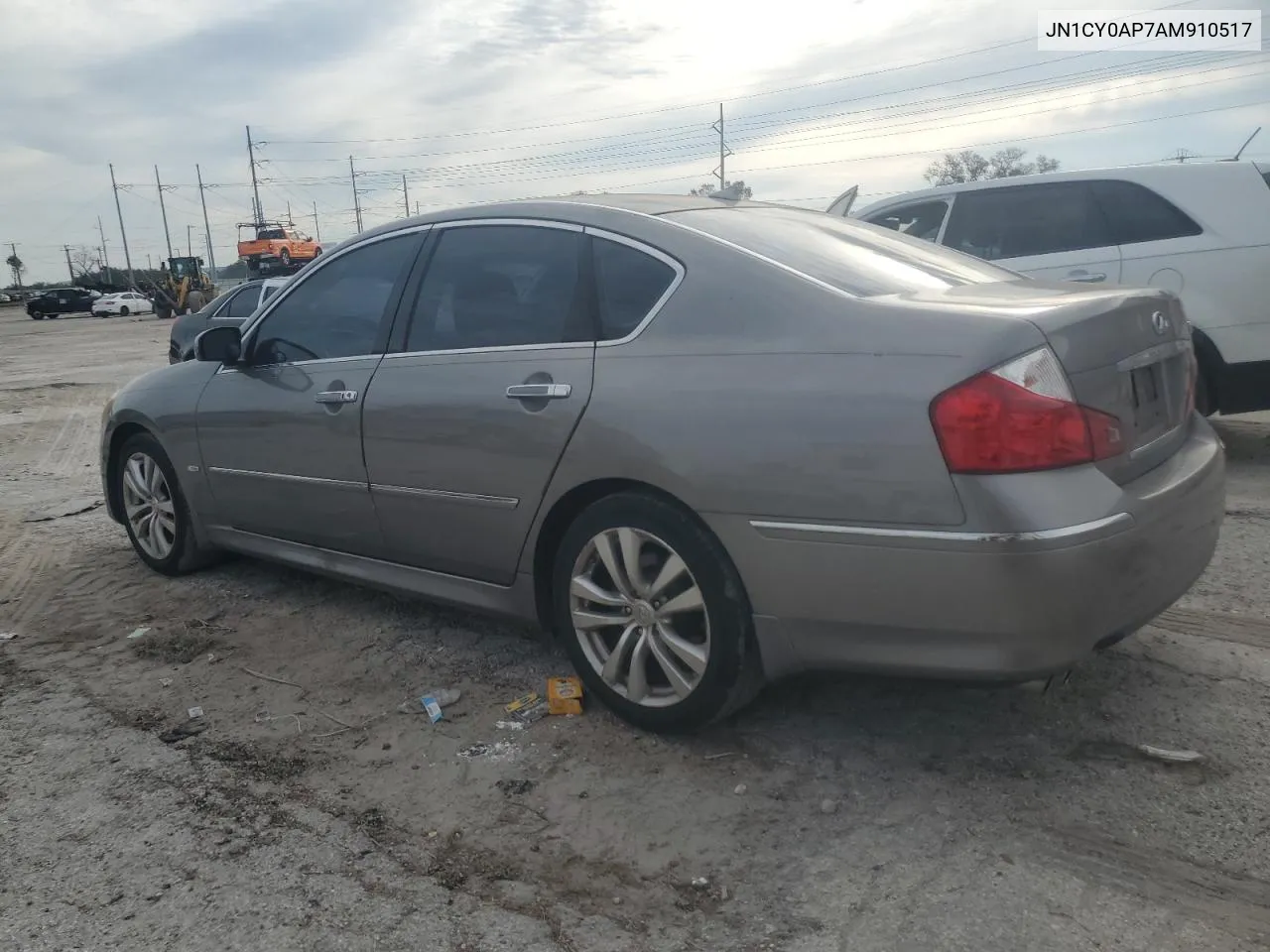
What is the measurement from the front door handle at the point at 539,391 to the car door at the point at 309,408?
838mm

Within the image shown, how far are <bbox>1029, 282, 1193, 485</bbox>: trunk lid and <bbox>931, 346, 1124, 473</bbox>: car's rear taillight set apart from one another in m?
0.08

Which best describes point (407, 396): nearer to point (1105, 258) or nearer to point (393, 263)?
point (393, 263)

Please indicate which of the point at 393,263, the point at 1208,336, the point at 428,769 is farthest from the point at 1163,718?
the point at 1208,336

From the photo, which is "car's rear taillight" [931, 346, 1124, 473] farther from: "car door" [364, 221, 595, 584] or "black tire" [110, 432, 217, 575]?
"black tire" [110, 432, 217, 575]

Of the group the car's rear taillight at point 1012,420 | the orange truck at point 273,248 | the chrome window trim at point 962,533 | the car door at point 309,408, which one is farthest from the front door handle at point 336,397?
the orange truck at point 273,248

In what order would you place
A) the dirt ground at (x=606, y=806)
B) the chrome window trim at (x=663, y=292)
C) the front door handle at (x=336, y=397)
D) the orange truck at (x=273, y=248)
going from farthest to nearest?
the orange truck at (x=273, y=248)
the front door handle at (x=336, y=397)
the chrome window trim at (x=663, y=292)
the dirt ground at (x=606, y=806)

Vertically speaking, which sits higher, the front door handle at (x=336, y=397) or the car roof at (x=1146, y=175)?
the car roof at (x=1146, y=175)

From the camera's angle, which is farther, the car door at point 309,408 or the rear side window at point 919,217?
the rear side window at point 919,217

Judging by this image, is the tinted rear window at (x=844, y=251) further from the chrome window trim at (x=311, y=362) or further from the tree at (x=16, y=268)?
the tree at (x=16, y=268)

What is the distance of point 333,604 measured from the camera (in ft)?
15.6

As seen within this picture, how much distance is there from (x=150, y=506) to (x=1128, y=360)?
4.51 meters

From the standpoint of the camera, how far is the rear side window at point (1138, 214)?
21.2ft

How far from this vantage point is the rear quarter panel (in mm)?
2600

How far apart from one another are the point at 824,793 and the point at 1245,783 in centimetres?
110
